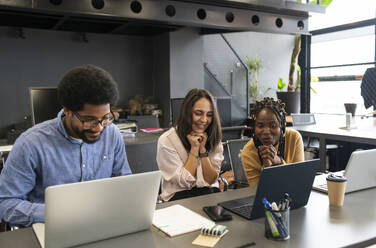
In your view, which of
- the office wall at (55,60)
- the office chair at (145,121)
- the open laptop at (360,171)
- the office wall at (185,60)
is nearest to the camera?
the open laptop at (360,171)

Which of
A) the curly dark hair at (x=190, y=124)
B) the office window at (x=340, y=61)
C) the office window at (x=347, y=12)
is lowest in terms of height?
the curly dark hair at (x=190, y=124)

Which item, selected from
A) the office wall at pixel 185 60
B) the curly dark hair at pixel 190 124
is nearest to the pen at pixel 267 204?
the curly dark hair at pixel 190 124

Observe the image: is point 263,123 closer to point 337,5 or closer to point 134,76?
point 134,76

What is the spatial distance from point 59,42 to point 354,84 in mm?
5315

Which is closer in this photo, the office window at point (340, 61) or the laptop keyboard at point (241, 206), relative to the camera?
the laptop keyboard at point (241, 206)

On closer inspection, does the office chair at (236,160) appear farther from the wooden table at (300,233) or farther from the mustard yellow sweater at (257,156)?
the wooden table at (300,233)

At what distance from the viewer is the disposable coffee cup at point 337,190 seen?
56.3 inches

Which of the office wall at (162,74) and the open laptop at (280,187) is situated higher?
the office wall at (162,74)

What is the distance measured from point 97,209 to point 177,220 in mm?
350

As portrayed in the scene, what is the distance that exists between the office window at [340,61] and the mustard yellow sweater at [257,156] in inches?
172

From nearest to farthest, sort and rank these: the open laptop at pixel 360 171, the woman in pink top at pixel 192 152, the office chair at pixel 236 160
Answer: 1. the open laptop at pixel 360 171
2. the woman in pink top at pixel 192 152
3. the office chair at pixel 236 160

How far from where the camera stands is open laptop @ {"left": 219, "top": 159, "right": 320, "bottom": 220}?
4.05ft

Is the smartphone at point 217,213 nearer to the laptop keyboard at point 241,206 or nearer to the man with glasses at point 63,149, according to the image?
the laptop keyboard at point 241,206

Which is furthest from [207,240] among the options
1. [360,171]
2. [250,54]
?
[250,54]
